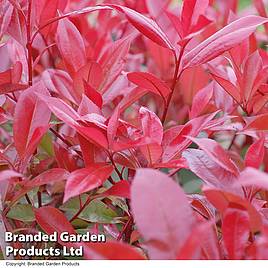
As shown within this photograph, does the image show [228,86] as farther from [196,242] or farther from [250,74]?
[196,242]

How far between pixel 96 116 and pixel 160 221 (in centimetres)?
17

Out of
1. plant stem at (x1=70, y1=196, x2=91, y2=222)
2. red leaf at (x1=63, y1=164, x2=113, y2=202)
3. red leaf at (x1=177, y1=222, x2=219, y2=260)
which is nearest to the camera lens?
red leaf at (x1=177, y1=222, x2=219, y2=260)

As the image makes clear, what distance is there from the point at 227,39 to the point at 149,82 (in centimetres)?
9

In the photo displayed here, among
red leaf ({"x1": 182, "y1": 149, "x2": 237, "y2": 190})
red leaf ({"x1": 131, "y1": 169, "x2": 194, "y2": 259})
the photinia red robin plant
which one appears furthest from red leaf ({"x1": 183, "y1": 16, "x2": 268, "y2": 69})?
red leaf ({"x1": 131, "y1": 169, "x2": 194, "y2": 259})

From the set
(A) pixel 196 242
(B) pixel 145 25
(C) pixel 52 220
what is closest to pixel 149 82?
(B) pixel 145 25

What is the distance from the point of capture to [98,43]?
35.3 inches

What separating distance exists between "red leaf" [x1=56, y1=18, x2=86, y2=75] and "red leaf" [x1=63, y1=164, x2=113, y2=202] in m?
0.16

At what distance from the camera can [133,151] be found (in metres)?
0.61

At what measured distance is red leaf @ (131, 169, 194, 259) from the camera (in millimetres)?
448

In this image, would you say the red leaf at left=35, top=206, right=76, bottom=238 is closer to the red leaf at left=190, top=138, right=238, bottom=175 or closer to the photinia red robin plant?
the photinia red robin plant

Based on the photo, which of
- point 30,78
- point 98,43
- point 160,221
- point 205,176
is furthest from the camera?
point 98,43

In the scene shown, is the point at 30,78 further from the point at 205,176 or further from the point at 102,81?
the point at 205,176

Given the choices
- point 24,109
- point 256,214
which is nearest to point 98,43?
point 24,109

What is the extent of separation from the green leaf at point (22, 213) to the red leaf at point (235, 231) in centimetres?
25
